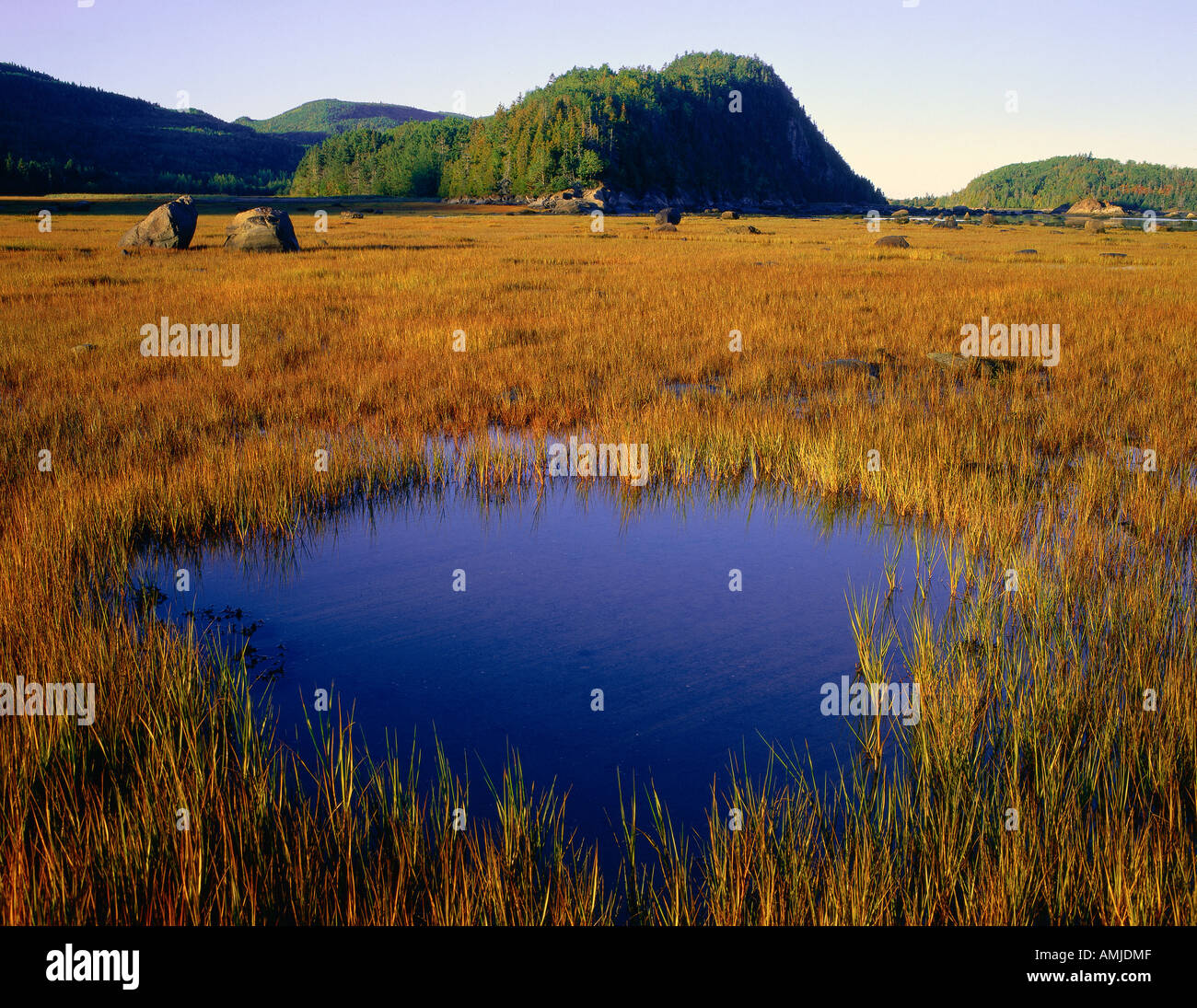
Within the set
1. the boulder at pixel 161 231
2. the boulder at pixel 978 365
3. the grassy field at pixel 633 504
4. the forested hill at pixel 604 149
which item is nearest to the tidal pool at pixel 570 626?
the grassy field at pixel 633 504

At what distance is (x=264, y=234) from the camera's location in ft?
92.6

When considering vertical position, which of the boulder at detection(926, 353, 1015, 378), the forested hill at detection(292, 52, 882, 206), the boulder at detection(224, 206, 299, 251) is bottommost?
the boulder at detection(926, 353, 1015, 378)

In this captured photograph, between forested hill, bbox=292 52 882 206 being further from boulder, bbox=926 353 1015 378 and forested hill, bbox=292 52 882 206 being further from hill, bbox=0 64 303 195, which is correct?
boulder, bbox=926 353 1015 378

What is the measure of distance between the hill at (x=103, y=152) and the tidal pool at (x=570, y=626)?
111m

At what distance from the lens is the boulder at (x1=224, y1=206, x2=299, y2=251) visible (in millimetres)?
28141

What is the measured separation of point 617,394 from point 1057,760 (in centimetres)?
705

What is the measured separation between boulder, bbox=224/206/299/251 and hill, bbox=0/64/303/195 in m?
85.2

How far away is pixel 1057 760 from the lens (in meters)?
3.23

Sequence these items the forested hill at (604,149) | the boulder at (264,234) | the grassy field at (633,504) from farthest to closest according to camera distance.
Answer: the forested hill at (604,149) → the boulder at (264,234) → the grassy field at (633,504)

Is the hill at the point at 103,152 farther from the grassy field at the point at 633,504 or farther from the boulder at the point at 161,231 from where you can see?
the grassy field at the point at 633,504

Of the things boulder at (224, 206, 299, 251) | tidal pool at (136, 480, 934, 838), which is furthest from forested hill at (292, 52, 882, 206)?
tidal pool at (136, 480, 934, 838)

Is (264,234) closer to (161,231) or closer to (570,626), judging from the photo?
(161,231)

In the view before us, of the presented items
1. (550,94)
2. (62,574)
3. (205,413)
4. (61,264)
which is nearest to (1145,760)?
(62,574)

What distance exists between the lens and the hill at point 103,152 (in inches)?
4173
